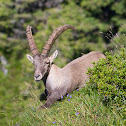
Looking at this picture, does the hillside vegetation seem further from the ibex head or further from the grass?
the grass

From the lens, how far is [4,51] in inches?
974

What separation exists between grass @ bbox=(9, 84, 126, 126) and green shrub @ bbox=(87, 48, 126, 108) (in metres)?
0.25

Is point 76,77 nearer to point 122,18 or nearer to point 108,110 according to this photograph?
point 108,110

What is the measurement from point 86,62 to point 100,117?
3462 mm

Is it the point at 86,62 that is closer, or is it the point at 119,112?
the point at 119,112

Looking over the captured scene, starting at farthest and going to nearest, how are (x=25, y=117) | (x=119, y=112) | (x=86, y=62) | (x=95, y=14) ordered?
(x=95, y=14), (x=86, y=62), (x=25, y=117), (x=119, y=112)

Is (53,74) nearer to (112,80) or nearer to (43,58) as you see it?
(43,58)

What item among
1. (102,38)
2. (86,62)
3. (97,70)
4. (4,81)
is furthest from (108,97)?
(4,81)

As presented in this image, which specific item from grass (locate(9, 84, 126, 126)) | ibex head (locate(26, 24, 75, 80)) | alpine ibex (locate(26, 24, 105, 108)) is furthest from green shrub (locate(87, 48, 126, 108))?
ibex head (locate(26, 24, 75, 80))

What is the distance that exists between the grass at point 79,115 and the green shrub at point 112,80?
245mm

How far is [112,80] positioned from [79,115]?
1.13 meters

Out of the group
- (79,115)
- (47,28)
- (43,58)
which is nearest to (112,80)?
(79,115)

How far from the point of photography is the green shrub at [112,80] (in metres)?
4.72

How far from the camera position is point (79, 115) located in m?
5.18
